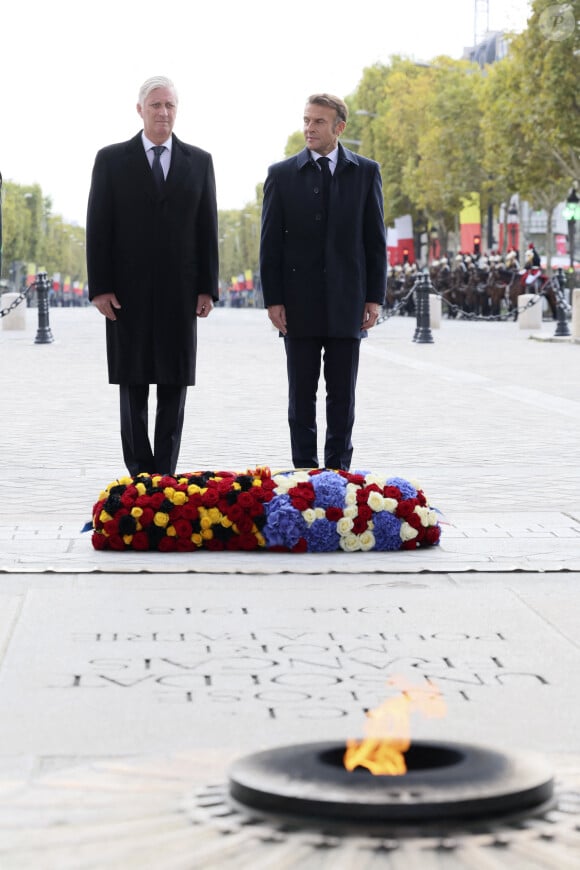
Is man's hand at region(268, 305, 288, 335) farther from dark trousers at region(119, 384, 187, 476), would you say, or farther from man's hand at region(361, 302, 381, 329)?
dark trousers at region(119, 384, 187, 476)

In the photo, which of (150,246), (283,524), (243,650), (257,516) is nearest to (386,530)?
(283,524)

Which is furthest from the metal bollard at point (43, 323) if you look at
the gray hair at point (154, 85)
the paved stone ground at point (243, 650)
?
the gray hair at point (154, 85)

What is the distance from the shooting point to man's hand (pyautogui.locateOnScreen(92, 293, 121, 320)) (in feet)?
25.7

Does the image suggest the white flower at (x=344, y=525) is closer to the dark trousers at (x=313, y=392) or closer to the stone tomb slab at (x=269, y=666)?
the stone tomb slab at (x=269, y=666)

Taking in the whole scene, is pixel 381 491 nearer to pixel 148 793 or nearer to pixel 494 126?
pixel 148 793

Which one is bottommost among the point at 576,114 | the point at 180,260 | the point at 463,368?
the point at 463,368

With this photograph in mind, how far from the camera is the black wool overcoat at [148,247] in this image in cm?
788

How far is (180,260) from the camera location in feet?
25.9

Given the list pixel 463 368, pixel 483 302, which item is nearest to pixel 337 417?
pixel 463 368

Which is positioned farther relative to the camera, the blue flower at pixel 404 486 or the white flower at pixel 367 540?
the blue flower at pixel 404 486

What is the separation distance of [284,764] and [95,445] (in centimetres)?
825

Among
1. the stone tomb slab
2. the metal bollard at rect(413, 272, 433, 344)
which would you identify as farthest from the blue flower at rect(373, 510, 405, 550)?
the metal bollard at rect(413, 272, 433, 344)

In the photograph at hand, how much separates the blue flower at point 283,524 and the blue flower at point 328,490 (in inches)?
4.2

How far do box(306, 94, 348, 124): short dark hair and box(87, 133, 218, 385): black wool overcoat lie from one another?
1.86 feet
